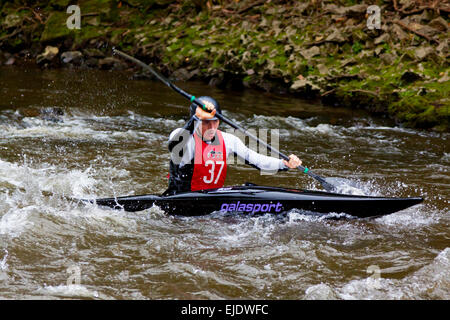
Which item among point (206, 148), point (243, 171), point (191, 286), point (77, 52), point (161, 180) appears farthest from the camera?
point (77, 52)

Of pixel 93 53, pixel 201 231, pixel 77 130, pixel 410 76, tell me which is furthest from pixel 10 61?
pixel 201 231

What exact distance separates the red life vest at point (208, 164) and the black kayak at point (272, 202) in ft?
0.50

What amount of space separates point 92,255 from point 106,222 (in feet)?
2.69

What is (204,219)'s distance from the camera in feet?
17.2

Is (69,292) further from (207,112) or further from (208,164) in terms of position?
(207,112)

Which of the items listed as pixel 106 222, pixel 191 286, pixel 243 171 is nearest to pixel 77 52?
pixel 243 171

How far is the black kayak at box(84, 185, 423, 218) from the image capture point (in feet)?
16.6

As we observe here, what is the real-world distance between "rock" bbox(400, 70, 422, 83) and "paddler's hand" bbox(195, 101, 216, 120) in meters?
7.32

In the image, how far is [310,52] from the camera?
43.2 feet

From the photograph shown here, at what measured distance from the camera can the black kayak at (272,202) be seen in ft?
16.6

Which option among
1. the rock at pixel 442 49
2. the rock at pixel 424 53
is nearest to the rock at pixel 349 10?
the rock at pixel 424 53

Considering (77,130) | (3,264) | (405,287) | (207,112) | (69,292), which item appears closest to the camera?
(69,292)

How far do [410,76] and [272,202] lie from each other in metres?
7.25
